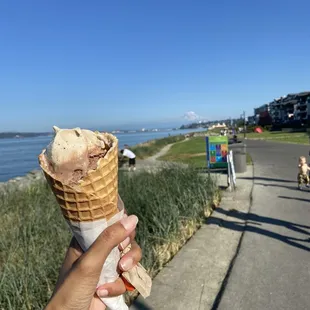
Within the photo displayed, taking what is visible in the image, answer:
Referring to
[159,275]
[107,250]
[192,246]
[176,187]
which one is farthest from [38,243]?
[107,250]

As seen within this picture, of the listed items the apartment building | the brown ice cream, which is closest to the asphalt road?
the brown ice cream

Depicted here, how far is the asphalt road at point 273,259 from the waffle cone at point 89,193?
2.59 metres

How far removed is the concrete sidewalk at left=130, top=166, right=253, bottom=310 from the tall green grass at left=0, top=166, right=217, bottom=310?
Result: 27 centimetres

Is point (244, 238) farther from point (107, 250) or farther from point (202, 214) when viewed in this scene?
point (107, 250)

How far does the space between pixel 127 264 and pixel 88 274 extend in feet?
0.82

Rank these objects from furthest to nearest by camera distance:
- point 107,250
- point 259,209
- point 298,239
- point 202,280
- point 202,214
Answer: point 259,209 → point 202,214 → point 298,239 → point 202,280 → point 107,250

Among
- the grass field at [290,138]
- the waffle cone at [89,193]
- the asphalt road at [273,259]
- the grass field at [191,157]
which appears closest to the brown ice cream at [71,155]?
the waffle cone at [89,193]

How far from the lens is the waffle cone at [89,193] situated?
5.76ft

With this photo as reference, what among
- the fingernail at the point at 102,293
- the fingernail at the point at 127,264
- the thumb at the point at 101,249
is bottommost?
the fingernail at the point at 102,293

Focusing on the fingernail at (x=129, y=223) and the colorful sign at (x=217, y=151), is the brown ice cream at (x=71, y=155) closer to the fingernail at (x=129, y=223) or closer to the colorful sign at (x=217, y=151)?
the fingernail at (x=129, y=223)

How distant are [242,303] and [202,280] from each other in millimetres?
668

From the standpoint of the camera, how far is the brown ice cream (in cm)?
167

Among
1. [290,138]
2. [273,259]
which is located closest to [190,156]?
[273,259]

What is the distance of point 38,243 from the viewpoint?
17.6 feet
